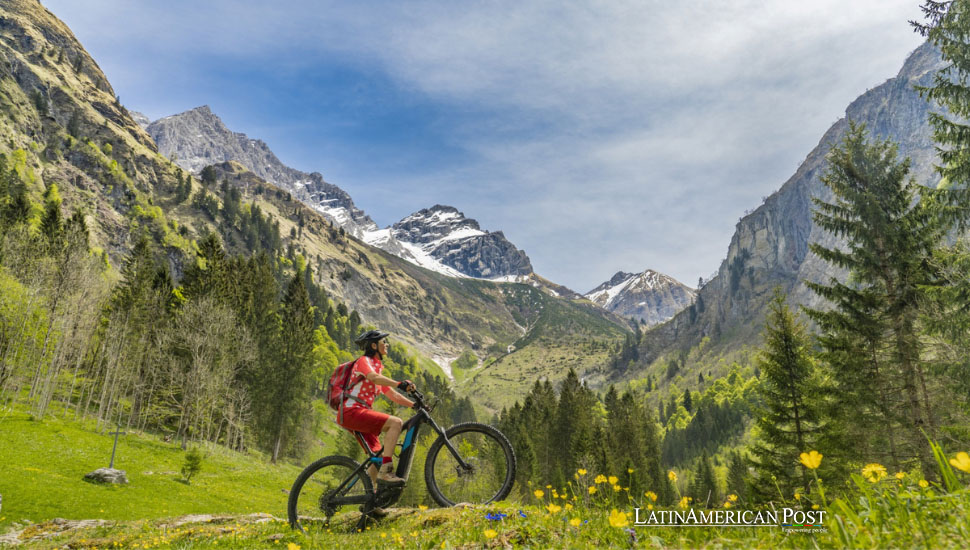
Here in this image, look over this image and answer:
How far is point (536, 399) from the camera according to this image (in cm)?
6731

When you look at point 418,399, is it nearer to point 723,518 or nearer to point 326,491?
point 326,491

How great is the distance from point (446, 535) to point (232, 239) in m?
Answer: 192

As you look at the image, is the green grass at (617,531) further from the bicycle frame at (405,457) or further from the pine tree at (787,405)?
the pine tree at (787,405)

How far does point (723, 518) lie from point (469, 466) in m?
4.16

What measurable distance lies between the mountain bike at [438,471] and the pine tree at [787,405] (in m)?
19.2

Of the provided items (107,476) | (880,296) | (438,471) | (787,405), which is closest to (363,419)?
(438,471)

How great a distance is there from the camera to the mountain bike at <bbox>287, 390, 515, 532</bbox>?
24.6 feet

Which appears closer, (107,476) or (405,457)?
(405,457)

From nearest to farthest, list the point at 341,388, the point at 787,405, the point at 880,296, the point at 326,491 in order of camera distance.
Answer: the point at 341,388, the point at 326,491, the point at 880,296, the point at 787,405

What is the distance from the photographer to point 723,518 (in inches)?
175

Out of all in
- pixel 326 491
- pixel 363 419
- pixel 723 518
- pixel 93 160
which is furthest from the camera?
pixel 93 160

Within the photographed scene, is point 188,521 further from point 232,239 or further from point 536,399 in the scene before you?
point 232,239

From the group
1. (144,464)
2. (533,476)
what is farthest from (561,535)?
(533,476)

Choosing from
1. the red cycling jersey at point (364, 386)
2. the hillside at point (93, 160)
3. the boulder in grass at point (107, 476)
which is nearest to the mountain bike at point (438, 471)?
the red cycling jersey at point (364, 386)
